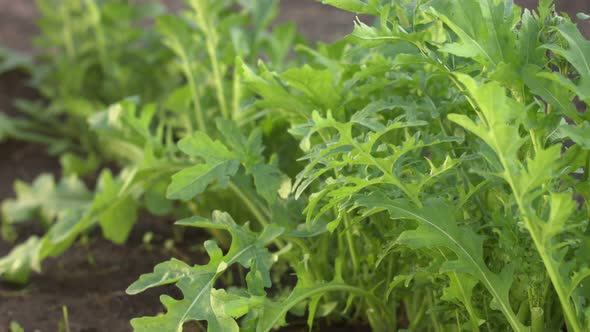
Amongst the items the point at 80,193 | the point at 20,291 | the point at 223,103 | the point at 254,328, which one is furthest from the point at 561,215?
the point at 80,193

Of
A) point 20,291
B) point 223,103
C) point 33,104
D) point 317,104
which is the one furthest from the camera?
point 33,104

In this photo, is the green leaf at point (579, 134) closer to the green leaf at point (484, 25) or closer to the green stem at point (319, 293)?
the green leaf at point (484, 25)

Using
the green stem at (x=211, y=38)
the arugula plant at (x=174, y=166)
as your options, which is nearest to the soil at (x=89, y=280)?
the arugula plant at (x=174, y=166)

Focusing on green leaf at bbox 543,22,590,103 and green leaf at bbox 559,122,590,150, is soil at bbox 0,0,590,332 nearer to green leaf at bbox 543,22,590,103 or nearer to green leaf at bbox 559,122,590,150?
green leaf at bbox 543,22,590,103

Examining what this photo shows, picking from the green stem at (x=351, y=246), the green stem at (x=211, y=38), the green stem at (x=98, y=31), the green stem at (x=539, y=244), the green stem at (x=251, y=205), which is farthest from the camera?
the green stem at (x=98, y=31)

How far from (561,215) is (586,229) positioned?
265 mm

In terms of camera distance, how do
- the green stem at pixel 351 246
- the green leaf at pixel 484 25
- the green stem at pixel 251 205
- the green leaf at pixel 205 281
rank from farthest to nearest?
1. the green stem at pixel 251 205
2. the green stem at pixel 351 246
3. the green leaf at pixel 205 281
4. the green leaf at pixel 484 25

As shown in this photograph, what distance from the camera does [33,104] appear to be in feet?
12.8

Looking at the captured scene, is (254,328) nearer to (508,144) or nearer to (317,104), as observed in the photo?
(317,104)

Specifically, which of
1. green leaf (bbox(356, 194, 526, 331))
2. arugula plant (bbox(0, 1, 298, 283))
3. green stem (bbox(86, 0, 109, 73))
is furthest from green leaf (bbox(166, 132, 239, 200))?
green stem (bbox(86, 0, 109, 73))

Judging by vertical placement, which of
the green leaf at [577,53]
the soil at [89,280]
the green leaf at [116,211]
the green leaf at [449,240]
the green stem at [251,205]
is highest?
the green leaf at [577,53]

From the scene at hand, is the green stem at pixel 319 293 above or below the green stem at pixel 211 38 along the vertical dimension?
below

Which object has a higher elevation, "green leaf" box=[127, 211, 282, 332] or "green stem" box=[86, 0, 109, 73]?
"green stem" box=[86, 0, 109, 73]

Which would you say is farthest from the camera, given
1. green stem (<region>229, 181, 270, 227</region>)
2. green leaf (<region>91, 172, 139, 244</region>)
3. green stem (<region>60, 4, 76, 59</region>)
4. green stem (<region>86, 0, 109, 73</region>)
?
green stem (<region>60, 4, 76, 59</region>)
